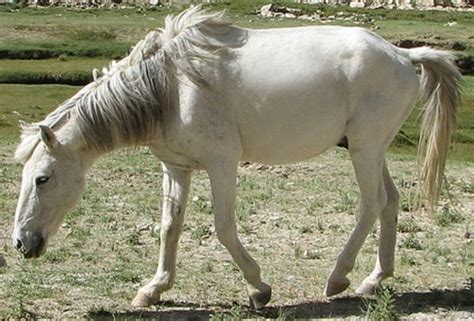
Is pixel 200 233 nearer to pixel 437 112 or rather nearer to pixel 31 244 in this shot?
pixel 437 112

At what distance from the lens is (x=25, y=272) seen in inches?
365

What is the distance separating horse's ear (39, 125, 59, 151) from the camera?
25.0 ft

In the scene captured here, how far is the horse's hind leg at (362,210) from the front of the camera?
8.48 m

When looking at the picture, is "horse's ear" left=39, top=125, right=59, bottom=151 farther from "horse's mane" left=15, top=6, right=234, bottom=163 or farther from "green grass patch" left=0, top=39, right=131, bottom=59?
"green grass patch" left=0, top=39, right=131, bottom=59

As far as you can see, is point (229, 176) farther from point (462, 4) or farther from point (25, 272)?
point (462, 4)

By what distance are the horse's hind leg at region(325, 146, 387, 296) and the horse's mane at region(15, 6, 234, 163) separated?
163cm

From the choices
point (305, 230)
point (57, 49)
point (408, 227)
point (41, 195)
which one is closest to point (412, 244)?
point (408, 227)

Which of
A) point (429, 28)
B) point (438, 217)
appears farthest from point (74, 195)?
point (429, 28)

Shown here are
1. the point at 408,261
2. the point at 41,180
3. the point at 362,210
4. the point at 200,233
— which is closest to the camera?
the point at 41,180

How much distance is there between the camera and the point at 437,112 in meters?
9.11

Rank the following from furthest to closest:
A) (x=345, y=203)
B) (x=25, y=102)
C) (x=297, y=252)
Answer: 1. (x=25, y=102)
2. (x=345, y=203)
3. (x=297, y=252)

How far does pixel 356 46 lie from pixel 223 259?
3.02 m

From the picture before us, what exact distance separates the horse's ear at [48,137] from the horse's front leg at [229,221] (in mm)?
1323

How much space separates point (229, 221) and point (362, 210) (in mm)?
1332
